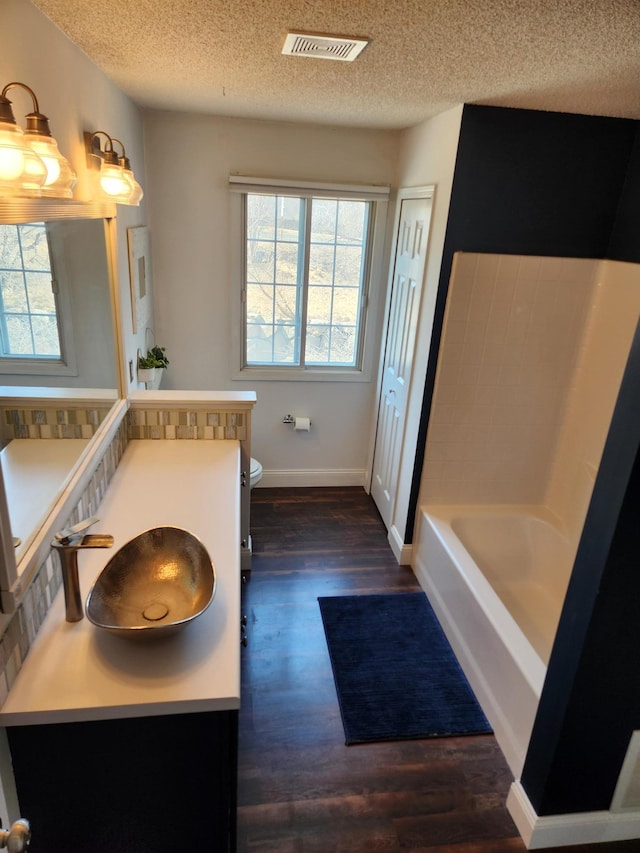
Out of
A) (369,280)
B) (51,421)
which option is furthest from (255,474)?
(51,421)

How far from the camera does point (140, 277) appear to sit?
9.95 ft

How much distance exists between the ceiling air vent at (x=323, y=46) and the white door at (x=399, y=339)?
109 centimetres

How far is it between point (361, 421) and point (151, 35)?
2724 mm

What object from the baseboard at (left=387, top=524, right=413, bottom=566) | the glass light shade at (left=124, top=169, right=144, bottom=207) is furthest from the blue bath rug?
A: the glass light shade at (left=124, top=169, right=144, bottom=207)

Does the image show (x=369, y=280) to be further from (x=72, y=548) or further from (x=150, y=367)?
(x=72, y=548)

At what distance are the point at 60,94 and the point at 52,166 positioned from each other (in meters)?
0.63

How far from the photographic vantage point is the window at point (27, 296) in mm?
1335

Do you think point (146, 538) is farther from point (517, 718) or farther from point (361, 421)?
point (361, 421)

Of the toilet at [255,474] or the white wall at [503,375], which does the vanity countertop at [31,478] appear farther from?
the white wall at [503,375]

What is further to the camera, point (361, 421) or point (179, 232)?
point (361, 421)

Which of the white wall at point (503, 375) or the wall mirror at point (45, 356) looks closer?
the wall mirror at point (45, 356)

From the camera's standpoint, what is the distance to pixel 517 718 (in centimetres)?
210

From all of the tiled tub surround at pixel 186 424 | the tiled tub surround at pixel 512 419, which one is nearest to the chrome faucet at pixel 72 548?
the tiled tub surround at pixel 186 424

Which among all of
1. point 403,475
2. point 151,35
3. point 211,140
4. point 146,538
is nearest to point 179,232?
point 211,140
